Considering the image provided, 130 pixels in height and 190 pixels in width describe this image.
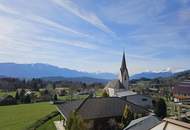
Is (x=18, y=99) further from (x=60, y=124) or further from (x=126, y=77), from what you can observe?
(x=60, y=124)

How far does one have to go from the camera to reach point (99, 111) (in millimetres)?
31453

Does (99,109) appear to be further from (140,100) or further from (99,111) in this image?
(140,100)

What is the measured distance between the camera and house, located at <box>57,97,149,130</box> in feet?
98.7

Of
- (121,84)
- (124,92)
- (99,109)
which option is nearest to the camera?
(99,109)

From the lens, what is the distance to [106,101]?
3419 centimetres

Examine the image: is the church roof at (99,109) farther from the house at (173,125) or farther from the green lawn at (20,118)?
the house at (173,125)

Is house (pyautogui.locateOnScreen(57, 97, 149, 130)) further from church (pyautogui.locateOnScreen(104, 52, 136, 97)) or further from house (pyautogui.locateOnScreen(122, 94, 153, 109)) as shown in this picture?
church (pyautogui.locateOnScreen(104, 52, 136, 97))

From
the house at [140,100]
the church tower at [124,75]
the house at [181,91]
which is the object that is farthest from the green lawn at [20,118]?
the house at [181,91]

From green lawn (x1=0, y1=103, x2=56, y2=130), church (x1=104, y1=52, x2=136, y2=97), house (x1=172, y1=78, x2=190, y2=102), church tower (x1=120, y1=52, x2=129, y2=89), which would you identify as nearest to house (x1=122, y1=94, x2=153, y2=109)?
church (x1=104, y1=52, x2=136, y2=97)

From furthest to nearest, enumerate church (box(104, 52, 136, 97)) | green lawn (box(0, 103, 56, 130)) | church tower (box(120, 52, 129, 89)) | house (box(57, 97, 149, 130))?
church tower (box(120, 52, 129, 89))
church (box(104, 52, 136, 97))
green lawn (box(0, 103, 56, 130))
house (box(57, 97, 149, 130))

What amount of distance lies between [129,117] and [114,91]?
111ft

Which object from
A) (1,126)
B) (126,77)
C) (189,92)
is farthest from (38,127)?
(189,92)

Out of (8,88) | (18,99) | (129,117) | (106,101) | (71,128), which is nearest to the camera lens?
(71,128)

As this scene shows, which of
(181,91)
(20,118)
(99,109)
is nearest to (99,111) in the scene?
(99,109)
